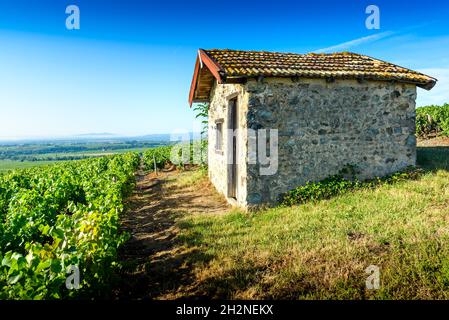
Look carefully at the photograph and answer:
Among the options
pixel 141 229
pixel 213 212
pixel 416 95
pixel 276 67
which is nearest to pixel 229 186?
pixel 213 212

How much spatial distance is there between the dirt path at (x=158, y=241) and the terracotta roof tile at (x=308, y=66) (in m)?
3.70

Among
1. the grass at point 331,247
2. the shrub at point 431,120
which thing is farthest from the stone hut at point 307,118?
the shrub at point 431,120

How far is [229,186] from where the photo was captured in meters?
9.33

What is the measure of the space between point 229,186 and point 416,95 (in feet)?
19.1

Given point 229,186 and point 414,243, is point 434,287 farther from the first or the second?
point 229,186

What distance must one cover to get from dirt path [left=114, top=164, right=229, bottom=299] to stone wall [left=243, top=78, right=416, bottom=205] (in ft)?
6.97

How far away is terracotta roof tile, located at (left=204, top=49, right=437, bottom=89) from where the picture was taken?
7742mm

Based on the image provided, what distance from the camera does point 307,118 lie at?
8.18m

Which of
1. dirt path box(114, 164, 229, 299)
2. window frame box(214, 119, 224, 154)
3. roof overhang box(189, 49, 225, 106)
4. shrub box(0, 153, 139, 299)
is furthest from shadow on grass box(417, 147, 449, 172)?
shrub box(0, 153, 139, 299)

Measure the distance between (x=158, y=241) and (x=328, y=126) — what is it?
5.08 m

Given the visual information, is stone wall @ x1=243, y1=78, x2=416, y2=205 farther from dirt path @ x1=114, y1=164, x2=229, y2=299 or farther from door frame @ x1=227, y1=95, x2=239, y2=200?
dirt path @ x1=114, y1=164, x2=229, y2=299

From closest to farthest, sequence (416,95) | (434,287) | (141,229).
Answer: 1. (434,287)
2. (141,229)
3. (416,95)

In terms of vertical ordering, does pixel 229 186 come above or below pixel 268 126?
below

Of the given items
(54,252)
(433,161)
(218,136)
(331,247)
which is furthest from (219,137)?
(54,252)
